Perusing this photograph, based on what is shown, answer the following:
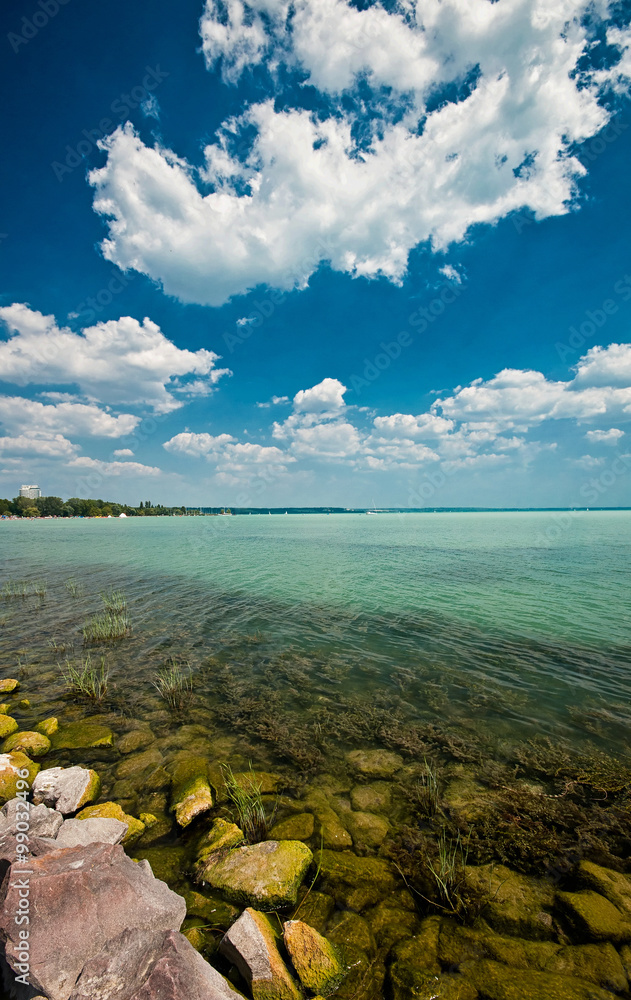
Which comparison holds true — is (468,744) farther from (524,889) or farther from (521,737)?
(524,889)

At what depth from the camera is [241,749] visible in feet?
39.0

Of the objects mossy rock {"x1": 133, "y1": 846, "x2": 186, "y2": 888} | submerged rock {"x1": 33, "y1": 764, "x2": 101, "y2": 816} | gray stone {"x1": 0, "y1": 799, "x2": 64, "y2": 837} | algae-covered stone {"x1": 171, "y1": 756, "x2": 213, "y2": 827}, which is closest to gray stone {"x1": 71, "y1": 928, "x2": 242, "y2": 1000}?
mossy rock {"x1": 133, "y1": 846, "x2": 186, "y2": 888}

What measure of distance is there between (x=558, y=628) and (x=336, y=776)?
62.1ft

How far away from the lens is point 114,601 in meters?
29.9

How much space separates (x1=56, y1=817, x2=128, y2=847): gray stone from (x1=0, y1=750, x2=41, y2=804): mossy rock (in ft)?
8.32

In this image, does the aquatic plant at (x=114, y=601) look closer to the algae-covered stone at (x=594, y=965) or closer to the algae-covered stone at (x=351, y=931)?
the algae-covered stone at (x=351, y=931)

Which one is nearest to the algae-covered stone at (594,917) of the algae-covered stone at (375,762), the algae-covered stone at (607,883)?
the algae-covered stone at (607,883)

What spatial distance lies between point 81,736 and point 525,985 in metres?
12.3

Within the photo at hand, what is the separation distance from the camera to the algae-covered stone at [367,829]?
823 centimetres

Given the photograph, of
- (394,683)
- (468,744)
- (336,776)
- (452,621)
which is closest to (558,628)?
(452,621)

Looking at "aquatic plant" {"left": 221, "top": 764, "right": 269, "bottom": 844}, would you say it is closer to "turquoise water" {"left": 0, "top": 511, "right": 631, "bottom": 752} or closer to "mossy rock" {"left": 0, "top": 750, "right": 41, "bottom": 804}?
"mossy rock" {"left": 0, "top": 750, "right": 41, "bottom": 804}

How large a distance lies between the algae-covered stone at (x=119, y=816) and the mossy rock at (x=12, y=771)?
198cm

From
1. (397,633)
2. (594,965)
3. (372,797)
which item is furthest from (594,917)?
(397,633)

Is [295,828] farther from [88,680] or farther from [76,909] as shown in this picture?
[88,680]
